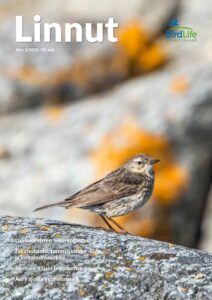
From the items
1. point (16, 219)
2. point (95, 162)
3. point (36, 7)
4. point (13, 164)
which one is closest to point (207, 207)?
point (95, 162)

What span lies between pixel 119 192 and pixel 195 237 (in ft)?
23.2

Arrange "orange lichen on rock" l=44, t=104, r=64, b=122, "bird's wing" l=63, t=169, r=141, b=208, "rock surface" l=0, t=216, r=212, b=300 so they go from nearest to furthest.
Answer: "rock surface" l=0, t=216, r=212, b=300 → "bird's wing" l=63, t=169, r=141, b=208 → "orange lichen on rock" l=44, t=104, r=64, b=122

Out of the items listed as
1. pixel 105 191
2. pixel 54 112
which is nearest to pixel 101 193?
pixel 105 191

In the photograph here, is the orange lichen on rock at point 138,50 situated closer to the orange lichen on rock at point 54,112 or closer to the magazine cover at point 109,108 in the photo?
the magazine cover at point 109,108

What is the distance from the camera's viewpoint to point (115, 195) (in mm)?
12875

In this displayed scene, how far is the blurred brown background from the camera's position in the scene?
63.0 feet

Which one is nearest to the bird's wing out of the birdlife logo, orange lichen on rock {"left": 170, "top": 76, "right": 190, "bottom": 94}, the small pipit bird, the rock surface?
the small pipit bird

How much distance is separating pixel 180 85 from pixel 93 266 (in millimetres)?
11664

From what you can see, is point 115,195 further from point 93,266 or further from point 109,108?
point 109,108

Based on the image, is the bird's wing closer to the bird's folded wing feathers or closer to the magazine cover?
the bird's folded wing feathers

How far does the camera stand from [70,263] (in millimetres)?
9406

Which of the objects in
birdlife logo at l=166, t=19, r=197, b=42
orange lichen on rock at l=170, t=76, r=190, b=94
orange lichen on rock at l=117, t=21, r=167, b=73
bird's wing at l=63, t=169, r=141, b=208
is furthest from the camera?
orange lichen on rock at l=117, t=21, r=167, b=73

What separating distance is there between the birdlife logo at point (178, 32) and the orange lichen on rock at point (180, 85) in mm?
1608

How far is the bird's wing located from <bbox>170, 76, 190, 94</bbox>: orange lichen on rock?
6.95 meters
